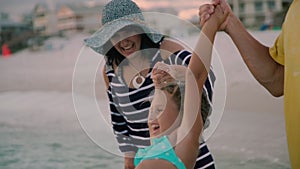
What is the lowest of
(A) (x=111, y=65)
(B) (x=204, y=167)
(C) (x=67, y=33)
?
(B) (x=204, y=167)

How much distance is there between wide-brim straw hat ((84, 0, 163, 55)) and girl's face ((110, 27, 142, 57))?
19 millimetres

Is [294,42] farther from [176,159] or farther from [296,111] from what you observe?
[176,159]

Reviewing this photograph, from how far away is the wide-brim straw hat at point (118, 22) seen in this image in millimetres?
1419

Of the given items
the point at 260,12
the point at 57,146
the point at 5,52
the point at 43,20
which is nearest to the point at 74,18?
the point at 43,20

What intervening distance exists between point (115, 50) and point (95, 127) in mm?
223

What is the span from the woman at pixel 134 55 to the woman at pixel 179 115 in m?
0.08

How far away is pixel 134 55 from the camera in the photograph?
1464 mm

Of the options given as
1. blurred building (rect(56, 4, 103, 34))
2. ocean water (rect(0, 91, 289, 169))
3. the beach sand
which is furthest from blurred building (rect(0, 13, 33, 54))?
ocean water (rect(0, 91, 289, 169))

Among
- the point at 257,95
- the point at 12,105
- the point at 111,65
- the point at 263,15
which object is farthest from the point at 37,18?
the point at 111,65

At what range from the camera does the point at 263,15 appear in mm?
13242

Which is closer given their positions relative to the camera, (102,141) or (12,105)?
(102,141)

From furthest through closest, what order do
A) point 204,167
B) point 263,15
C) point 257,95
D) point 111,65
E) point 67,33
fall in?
point 67,33
point 263,15
point 257,95
point 111,65
point 204,167

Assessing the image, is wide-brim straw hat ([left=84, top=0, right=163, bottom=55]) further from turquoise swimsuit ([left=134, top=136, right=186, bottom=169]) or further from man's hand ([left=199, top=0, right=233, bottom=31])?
turquoise swimsuit ([left=134, top=136, right=186, bottom=169])

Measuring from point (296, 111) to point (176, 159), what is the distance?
33 centimetres
